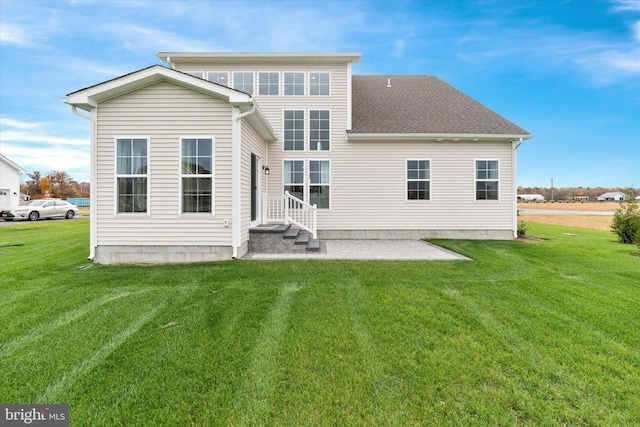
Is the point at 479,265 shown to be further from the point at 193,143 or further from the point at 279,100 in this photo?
the point at 279,100

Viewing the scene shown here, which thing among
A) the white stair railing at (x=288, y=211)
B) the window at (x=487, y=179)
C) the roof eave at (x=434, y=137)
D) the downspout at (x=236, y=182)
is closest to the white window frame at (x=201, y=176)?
the downspout at (x=236, y=182)

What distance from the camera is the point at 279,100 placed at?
1009cm

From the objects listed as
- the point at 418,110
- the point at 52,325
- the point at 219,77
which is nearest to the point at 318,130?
the point at 219,77

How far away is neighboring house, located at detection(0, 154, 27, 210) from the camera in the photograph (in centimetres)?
2344

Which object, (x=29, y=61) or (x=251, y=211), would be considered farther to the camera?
(x=29, y=61)

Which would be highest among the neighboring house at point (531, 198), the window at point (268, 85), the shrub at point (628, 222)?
the window at point (268, 85)

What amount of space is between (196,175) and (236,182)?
99cm

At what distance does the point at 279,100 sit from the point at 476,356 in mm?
9551

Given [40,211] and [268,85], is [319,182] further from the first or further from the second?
[40,211]

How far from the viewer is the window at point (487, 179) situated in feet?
32.8

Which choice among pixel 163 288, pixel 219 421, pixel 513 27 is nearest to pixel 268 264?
pixel 163 288

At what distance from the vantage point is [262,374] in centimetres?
248

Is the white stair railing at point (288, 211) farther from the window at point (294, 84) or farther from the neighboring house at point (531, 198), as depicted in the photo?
the neighboring house at point (531, 198)

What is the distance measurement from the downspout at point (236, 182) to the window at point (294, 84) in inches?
156
